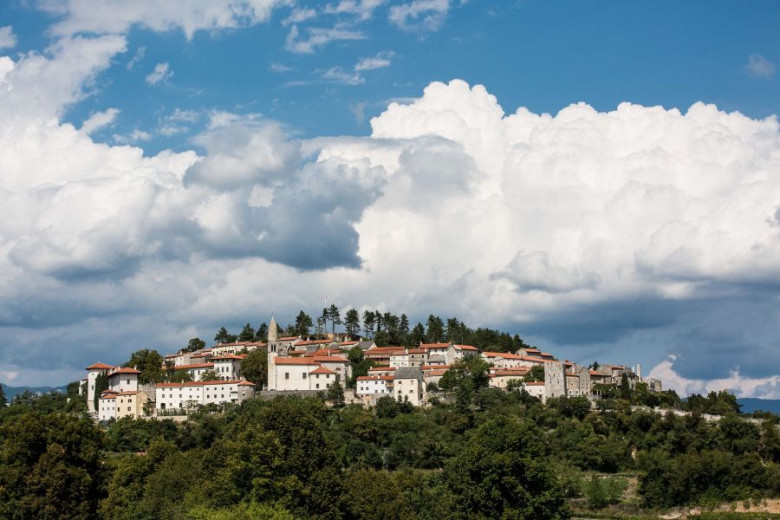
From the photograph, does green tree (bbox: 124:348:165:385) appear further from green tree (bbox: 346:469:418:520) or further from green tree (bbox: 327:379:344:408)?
green tree (bbox: 346:469:418:520)

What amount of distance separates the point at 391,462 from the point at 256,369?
33251mm

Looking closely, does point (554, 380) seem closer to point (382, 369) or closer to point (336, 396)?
point (382, 369)

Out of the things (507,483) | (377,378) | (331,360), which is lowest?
(507,483)

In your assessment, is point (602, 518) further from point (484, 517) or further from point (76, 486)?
point (76, 486)

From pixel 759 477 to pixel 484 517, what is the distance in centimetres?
3391

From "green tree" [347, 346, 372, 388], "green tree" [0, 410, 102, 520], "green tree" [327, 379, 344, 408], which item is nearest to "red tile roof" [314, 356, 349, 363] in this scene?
"green tree" [347, 346, 372, 388]

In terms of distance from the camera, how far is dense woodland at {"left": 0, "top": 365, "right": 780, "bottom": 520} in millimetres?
45094

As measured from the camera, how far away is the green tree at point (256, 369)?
109 meters

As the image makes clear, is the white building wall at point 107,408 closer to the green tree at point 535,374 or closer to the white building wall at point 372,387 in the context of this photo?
the white building wall at point 372,387

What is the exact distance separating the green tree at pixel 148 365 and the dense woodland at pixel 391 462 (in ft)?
52.0

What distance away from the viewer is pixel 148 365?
11250 cm

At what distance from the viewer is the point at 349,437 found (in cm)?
8369

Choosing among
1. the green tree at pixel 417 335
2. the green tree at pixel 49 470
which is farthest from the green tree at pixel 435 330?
the green tree at pixel 49 470

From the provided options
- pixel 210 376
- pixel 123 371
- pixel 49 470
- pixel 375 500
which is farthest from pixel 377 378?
pixel 49 470
